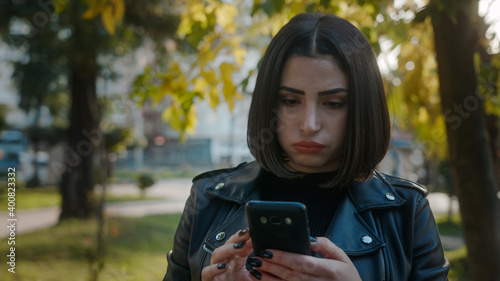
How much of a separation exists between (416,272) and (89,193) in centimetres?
892

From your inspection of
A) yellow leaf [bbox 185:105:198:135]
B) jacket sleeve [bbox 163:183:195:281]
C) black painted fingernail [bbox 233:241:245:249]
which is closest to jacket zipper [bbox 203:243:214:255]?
jacket sleeve [bbox 163:183:195:281]

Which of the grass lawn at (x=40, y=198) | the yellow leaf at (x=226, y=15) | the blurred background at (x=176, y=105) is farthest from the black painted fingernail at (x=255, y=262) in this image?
the grass lawn at (x=40, y=198)

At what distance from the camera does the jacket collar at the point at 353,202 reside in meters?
1.19

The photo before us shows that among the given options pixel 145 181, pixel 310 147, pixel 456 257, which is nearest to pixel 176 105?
pixel 310 147

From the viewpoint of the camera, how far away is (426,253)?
120 centimetres

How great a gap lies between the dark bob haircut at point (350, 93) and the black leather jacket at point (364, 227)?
0.09m

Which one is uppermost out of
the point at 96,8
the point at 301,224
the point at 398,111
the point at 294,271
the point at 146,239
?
the point at 96,8

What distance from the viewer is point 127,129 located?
10.1 meters

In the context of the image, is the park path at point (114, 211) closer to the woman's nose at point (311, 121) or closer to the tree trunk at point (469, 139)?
the tree trunk at point (469, 139)

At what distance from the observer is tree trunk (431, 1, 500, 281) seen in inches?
92.0

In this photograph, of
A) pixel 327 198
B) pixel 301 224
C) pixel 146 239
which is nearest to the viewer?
pixel 301 224

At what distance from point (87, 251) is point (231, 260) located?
21.4 ft

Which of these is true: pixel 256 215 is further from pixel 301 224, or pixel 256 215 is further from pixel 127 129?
pixel 127 129

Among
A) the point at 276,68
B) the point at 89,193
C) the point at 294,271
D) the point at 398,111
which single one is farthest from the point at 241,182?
the point at 89,193
